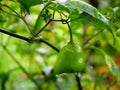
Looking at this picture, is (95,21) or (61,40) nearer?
(95,21)

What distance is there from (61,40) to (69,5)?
751 mm

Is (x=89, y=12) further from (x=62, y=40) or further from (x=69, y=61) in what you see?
(x=62, y=40)

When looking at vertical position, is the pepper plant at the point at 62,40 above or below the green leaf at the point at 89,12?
below

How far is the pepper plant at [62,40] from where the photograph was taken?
0.56 m

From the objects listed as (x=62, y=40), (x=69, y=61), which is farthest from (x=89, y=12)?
(x=62, y=40)

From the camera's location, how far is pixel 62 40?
1.26 metres

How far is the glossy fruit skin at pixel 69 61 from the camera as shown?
57cm

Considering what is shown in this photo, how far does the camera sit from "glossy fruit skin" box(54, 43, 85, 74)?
22.5 inches

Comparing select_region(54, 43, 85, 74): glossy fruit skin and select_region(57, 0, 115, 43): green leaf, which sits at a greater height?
select_region(57, 0, 115, 43): green leaf

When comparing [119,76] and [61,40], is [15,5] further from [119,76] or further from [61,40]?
[61,40]

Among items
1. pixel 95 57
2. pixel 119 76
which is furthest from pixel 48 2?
pixel 95 57

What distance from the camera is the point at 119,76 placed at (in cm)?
77

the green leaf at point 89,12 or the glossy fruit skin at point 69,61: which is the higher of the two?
the green leaf at point 89,12

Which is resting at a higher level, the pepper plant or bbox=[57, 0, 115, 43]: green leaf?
bbox=[57, 0, 115, 43]: green leaf
